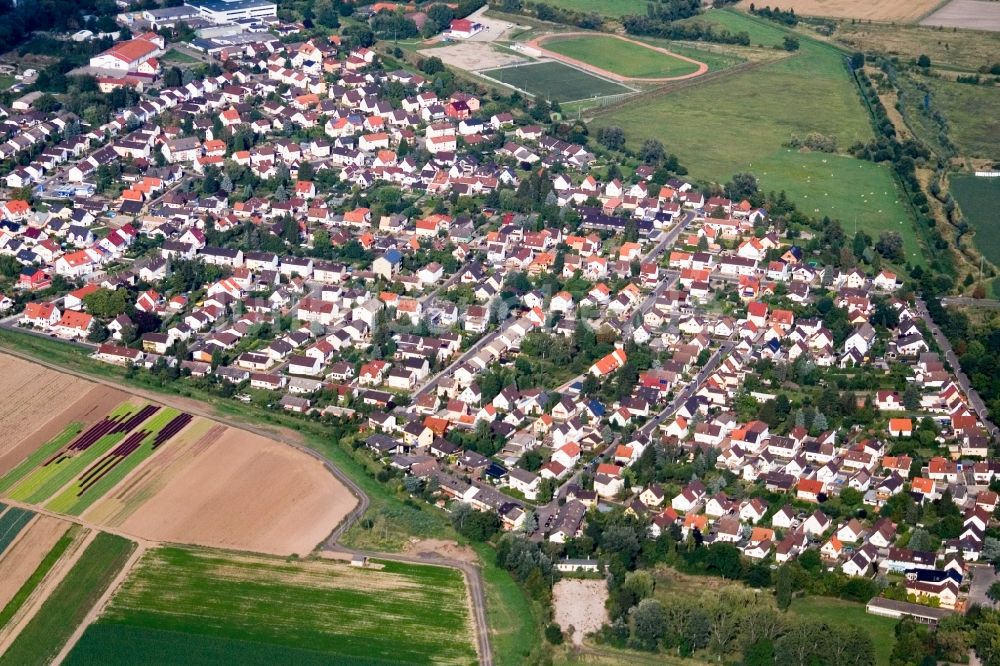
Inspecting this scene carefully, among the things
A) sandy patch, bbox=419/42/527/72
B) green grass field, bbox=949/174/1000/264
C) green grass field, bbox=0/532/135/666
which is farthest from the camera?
sandy patch, bbox=419/42/527/72

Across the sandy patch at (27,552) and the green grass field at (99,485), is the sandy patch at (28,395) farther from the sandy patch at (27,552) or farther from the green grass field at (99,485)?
the sandy patch at (27,552)

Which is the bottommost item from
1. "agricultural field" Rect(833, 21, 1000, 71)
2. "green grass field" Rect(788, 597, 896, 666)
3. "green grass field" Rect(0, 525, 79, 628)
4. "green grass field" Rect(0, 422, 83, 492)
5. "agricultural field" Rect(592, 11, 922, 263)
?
"green grass field" Rect(0, 525, 79, 628)

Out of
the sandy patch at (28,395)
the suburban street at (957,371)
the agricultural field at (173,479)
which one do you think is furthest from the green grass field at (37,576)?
the suburban street at (957,371)

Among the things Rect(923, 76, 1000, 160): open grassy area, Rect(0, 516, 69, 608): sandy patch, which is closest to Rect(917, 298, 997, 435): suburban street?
Rect(923, 76, 1000, 160): open grassy area

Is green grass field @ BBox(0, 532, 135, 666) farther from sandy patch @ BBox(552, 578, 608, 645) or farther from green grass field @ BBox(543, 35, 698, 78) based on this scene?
green grass field @ BBox(543, 35, 698, 78)

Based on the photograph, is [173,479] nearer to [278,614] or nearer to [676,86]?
[278,614]

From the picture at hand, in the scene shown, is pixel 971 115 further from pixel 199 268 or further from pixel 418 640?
pixel 418 640
